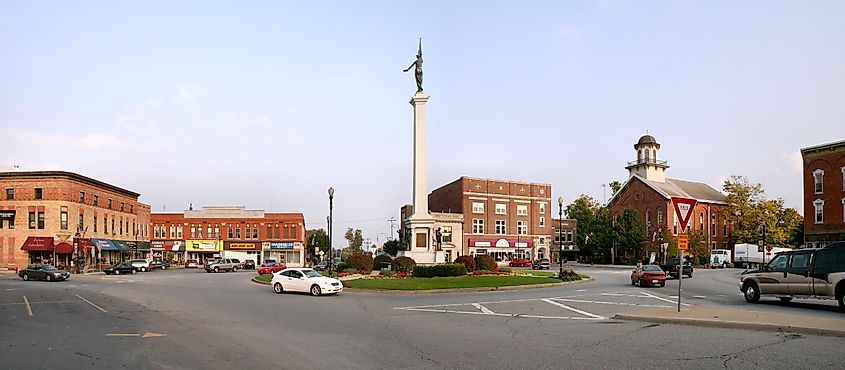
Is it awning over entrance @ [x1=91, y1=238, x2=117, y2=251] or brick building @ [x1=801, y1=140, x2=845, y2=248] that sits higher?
brick building @ [x1=801, y1=140, x2=845, y2=248]

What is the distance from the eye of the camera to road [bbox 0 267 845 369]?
11125 millimetres

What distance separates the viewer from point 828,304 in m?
22.1

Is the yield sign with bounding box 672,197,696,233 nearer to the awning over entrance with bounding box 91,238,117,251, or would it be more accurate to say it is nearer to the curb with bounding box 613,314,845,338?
the curb with bounding box 613,314,845,338

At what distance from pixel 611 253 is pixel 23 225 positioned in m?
76.3

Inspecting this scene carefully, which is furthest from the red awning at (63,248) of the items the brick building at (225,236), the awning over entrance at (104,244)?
the brick building at (225,236)

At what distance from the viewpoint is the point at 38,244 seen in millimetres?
60875

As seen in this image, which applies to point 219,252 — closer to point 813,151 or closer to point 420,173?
point 420,173

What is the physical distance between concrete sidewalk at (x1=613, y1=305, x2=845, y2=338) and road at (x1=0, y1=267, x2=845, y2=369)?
0.53 metres

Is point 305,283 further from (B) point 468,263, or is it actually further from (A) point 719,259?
(A) point 719,259

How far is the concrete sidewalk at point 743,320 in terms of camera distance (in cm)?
1385

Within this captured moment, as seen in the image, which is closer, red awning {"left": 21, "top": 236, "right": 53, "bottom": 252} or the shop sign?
red awning {"left": 21, "top": 236, "right": 53, "bottom": 252}

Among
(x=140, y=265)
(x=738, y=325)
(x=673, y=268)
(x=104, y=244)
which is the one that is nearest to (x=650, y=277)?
(x=673, y=268)

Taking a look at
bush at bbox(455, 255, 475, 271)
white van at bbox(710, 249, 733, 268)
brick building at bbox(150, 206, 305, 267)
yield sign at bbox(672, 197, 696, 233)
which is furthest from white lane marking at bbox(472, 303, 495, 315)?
brick building at bbox(150, 206, 305, 267)

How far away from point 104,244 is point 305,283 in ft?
163
